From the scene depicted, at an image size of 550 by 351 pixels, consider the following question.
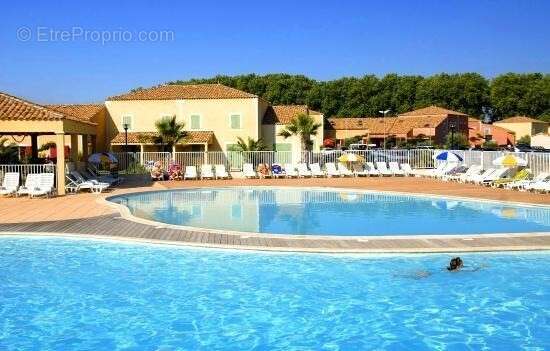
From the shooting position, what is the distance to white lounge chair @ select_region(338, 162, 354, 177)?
29336 mm

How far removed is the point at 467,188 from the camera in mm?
22406

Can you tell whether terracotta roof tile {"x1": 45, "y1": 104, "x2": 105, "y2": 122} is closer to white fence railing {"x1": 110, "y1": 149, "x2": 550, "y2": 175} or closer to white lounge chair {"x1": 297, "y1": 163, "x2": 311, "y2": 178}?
white fence railing {"x1": 110, "y1": 149, "x2": 550, "y2": 175}

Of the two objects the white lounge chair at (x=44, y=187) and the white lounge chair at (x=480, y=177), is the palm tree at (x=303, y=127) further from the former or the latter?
the white lounge chair at (x=44, y=187)

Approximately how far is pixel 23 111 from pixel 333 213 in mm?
12618

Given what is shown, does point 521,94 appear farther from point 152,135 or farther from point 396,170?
point 152,135

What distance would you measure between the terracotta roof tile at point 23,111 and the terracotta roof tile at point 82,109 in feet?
47.2

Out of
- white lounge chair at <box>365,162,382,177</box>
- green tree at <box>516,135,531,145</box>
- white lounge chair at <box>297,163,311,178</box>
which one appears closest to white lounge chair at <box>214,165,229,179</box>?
white lounge chair at <box>297,163,311,178</box>

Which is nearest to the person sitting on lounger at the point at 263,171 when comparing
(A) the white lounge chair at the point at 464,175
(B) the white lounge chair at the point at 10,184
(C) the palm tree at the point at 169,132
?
(C) the palm tree at the point at 169,132

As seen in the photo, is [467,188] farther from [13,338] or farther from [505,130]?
[505,130]

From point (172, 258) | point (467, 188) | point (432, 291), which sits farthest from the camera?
point (467, 188)

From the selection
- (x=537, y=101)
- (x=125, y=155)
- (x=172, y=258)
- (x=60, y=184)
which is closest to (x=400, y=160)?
→ (x=125, y=155)

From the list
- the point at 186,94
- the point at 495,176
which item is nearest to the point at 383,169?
the point at 495,176

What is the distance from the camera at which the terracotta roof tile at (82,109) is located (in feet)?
121

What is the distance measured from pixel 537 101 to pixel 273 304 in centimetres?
8148
